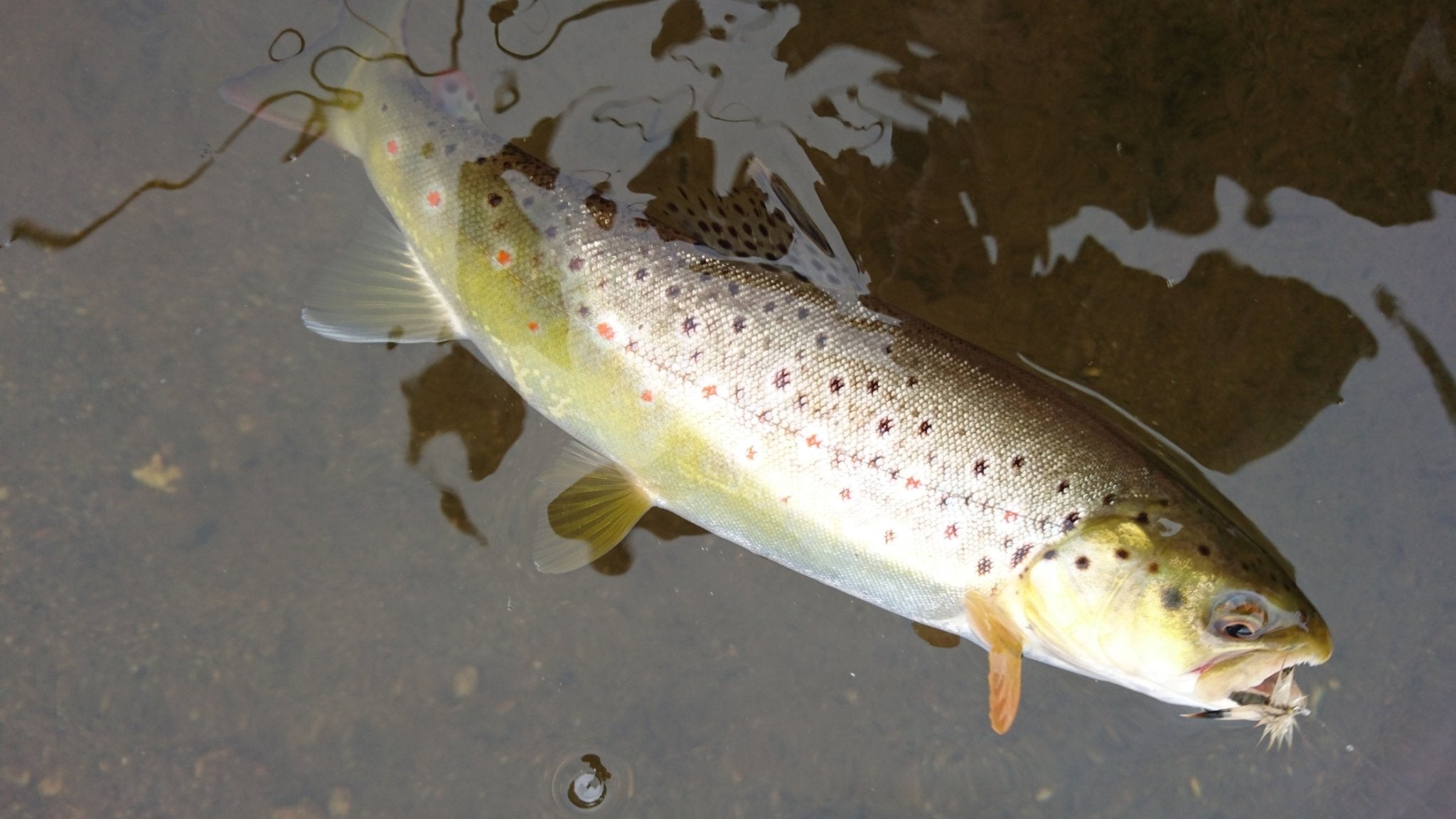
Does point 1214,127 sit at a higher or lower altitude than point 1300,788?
higher

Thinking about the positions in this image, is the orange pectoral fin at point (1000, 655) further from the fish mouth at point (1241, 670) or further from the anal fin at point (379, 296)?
the anal fin at point (379, 296)

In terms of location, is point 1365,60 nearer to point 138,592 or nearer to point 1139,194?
point 1139,194

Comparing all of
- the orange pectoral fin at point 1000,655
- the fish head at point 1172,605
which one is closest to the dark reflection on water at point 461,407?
the orange pectoral fin at point 1000,655

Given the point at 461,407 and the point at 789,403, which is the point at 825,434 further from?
the point at 461,407

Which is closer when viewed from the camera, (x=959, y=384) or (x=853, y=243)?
(x=959, y=384)

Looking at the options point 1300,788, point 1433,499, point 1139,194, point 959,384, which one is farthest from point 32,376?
point 1433,499
